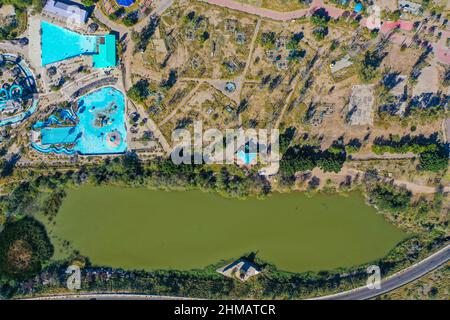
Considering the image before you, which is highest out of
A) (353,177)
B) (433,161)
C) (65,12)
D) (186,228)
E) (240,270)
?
(65,12)

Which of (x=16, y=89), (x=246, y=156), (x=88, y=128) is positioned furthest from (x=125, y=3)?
(x=246, y=156)

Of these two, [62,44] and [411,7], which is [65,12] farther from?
[411,7]

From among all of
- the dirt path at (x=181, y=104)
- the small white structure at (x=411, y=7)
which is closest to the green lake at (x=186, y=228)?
the dirt path at (x=181, y=104)

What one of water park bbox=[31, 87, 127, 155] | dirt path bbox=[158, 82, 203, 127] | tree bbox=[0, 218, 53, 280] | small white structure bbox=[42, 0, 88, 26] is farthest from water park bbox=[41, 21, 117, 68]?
tree bbox=[0, 218, 53, 280]

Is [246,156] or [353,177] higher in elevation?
[246,156]

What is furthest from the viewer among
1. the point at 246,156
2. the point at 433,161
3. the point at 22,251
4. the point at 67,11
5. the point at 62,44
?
the point at 62,44

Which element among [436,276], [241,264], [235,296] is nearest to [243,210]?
[241,264]

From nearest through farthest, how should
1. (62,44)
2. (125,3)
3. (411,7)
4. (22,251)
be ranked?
1. (125,3)
2. (22,251)
3. (411,7)
4. (62,44)
